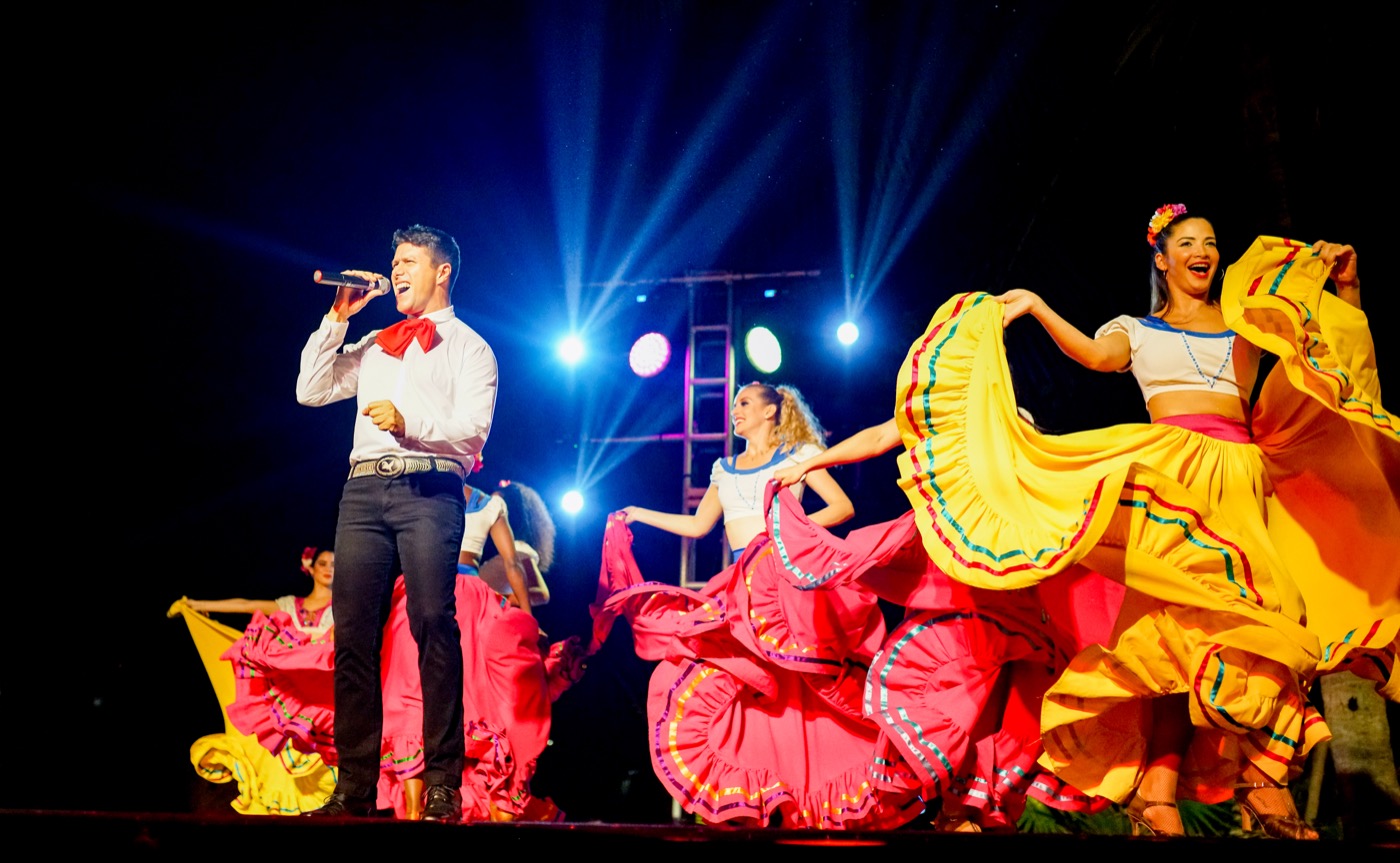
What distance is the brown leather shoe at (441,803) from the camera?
9.23 feet

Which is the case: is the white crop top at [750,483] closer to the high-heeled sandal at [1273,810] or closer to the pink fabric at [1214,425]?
the pink fabric at [1214,425]

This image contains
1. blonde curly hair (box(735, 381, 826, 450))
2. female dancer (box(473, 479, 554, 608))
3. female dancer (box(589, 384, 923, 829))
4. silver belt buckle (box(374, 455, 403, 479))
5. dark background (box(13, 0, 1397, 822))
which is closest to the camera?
silver belt buckle (box(374, 455, 403, 479))

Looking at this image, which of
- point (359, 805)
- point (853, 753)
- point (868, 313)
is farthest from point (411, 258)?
point (868, 313)

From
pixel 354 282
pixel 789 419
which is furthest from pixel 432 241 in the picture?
pixel 789 419

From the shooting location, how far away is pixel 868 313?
7105 millimetres

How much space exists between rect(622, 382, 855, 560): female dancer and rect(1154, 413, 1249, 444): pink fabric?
1434 mm

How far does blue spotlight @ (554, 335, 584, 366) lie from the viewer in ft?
23.9

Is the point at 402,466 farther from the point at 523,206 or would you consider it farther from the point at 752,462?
the point at 523,206

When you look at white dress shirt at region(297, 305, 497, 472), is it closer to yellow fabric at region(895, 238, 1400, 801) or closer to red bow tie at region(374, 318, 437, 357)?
red bow tie at region(374, 318, 437, 357)

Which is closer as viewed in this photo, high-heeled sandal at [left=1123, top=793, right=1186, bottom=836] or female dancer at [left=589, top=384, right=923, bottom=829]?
high-heeled sandal at [left=1123, top=793, right=1186, bottom=836]

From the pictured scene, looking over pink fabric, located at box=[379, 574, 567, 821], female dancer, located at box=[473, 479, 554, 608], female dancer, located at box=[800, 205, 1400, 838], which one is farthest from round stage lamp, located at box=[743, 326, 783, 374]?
female dancer, located at box=[800, 205, 1400, 838]

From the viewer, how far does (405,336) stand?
10.7 ft

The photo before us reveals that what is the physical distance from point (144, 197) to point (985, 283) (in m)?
4.75

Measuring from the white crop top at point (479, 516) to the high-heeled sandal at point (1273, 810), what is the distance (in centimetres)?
297
